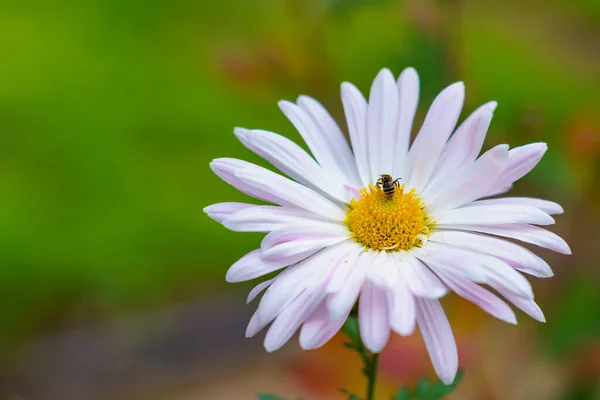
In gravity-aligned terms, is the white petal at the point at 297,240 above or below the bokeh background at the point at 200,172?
below

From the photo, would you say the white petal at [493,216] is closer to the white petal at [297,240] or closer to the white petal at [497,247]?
the white petal at [497,247]

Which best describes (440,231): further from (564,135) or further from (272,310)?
(564,135)

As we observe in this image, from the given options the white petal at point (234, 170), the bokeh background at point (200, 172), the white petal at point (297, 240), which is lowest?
the white petal at point (297, 240)

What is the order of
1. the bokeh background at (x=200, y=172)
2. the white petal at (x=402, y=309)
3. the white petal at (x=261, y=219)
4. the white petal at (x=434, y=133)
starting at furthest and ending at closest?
the bokeh background at (x=200, y=172) < the white petal at (x=434, y=133) < the white petal at (x=261, y=219) < the white petal at (x=402, y=309)

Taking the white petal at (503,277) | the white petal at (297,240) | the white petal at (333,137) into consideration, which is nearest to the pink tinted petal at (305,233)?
the white petal at (297,240)

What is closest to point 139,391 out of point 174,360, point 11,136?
point 174,360
